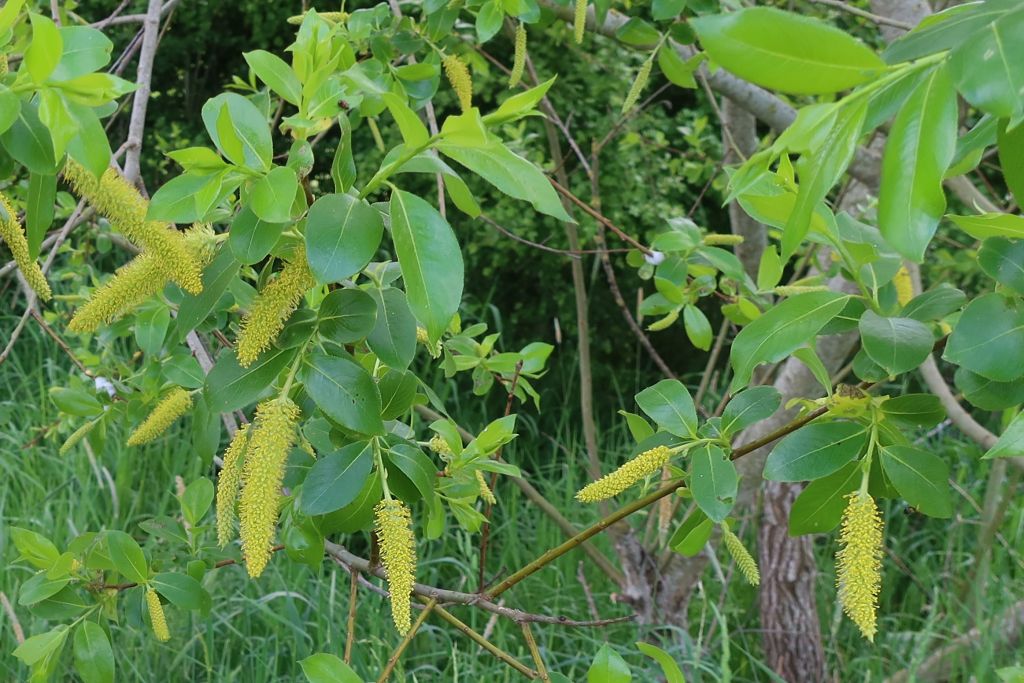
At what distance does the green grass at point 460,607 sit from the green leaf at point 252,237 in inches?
49.7

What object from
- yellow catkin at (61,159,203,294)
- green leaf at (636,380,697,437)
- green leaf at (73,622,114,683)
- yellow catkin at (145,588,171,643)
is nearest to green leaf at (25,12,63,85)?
yellow catkin at (61,159,203,294)

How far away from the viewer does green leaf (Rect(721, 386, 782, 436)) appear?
976 mm

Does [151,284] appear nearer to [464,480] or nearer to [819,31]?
[464,480]

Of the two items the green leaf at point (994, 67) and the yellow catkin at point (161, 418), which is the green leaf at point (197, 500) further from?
the green leaf at point (994, 67)

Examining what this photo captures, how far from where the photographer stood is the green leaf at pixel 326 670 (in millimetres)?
875

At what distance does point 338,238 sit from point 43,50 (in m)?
0.22

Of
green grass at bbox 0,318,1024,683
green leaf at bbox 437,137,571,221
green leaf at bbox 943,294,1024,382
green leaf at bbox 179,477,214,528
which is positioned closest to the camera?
green leaf at bbox 437,137,571,221

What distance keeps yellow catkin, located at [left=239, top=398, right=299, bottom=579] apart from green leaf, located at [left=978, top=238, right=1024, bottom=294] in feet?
1.77

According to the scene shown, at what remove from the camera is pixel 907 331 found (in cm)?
84

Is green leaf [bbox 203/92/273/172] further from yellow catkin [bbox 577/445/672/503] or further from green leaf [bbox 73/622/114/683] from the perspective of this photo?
green leaf [bbox 73/622/114/683]

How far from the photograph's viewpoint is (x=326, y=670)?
34.8 inches

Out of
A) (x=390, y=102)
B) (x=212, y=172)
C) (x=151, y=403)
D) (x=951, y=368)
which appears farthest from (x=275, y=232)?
(x=951, y=368)

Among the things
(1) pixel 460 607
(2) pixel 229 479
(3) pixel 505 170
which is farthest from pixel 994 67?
(1) pixel 460 607

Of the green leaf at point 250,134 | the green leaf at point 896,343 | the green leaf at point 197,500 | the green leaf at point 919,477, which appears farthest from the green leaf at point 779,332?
the green leaf at point 197,500
